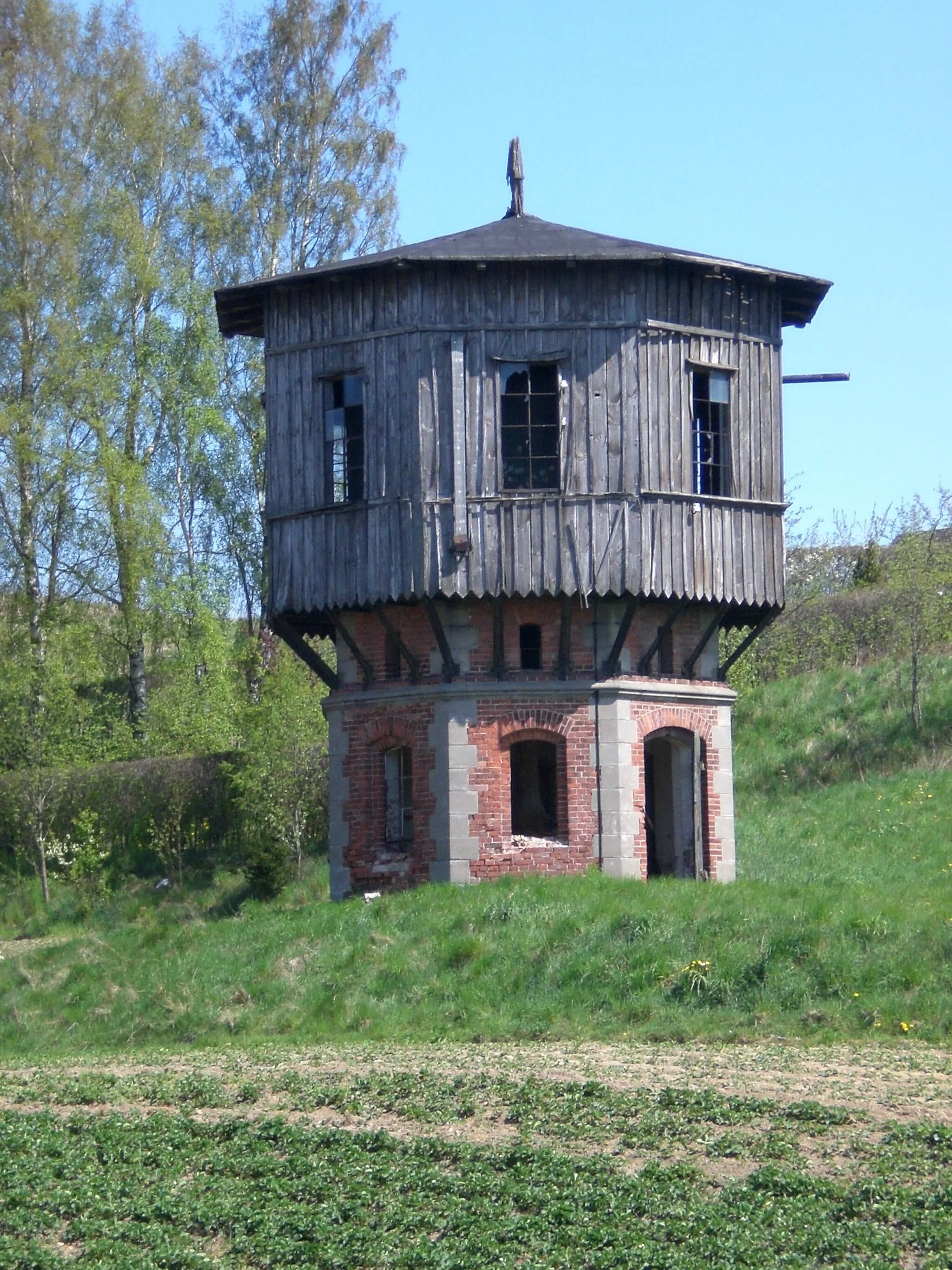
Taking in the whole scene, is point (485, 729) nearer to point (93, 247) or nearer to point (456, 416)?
point (456, 416)

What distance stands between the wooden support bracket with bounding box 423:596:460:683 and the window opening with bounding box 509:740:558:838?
2.83 metres

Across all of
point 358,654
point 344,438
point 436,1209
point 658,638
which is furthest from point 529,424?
point 436,1209

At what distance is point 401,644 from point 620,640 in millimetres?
2767

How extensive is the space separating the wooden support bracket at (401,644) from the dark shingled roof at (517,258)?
4330 mm

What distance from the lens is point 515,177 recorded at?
26.6m

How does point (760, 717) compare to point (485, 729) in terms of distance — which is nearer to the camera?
point (485, 729)

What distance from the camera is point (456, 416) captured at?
2302 centimetres

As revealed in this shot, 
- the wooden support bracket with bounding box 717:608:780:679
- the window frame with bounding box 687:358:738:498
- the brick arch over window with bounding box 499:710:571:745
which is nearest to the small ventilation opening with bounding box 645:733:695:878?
the wooden support bracket with bounding box 717:608:780:679

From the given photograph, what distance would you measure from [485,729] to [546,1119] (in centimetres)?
973

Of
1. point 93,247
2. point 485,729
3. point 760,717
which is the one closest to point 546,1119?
point 485,729

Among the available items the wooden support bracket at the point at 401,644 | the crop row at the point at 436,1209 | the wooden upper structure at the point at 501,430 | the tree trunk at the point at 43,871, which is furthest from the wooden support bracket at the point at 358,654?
the tree trunk at the point at 43,871

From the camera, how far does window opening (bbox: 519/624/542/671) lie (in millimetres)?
23406

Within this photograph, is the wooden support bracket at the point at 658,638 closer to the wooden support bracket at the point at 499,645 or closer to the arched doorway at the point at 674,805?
the arched doorway at the point at 674,805

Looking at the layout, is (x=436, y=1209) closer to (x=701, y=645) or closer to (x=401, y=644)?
(x=401, y=644)
